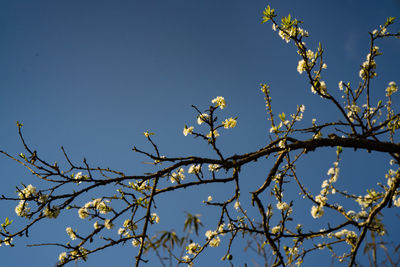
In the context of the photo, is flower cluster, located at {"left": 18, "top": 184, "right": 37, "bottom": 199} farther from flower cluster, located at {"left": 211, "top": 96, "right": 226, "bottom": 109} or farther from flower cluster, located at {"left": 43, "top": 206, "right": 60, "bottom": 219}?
flower cluster, located at {"left": 211, "top": 96, "right": 226, "bottom": 109}

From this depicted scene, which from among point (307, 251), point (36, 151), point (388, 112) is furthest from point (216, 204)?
point (388, 112)

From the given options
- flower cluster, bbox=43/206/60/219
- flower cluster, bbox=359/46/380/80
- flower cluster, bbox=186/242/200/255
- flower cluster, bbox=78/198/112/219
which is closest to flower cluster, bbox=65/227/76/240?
flower cluster, bbox=78/198/112/219

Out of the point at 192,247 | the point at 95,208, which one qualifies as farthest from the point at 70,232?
the point at 192,247

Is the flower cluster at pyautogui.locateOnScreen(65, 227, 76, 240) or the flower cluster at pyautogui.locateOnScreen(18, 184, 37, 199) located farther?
the flower cluster at pyautogui.locateOnScreen(65, 227, 76, 240)

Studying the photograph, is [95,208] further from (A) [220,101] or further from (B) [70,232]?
(A) [220,101]

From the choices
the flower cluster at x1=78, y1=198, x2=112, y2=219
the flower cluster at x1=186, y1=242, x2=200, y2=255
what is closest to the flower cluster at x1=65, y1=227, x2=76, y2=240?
the flower cluster at x1=78, y1=198, x2=112, y2=219

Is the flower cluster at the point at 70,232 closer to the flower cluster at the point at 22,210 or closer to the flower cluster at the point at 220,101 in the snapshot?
the flower cluster at the point at 22,210

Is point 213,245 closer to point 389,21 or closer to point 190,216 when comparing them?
point 190,216

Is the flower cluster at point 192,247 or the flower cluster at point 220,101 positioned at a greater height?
the flower cluster at point 220,101

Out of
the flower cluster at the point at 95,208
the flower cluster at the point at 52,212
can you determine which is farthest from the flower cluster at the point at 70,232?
the flower cluster at the point at 52,212

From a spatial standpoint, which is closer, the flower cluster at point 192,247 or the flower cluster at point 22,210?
the flower cluster at point 22,210

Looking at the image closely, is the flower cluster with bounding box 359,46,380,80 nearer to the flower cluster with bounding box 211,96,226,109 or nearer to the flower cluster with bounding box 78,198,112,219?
the flower cluster with bounding box 211,96,226,109

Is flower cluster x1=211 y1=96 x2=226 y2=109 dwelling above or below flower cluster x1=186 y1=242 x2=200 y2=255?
above

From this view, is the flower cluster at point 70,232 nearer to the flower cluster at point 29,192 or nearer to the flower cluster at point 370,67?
the flower cluster at point 29,192
